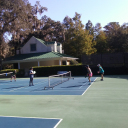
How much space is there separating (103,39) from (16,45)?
23821 millimetres

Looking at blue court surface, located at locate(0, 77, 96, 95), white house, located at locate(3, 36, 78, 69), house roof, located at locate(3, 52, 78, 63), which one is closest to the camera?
blue court surface, located at locate(0, 77, 96, 95)

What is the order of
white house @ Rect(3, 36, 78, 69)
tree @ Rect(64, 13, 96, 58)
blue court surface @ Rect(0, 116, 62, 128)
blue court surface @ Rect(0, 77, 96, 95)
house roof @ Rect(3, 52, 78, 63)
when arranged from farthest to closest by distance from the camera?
tree @ Rect(64, 13, 96, 58), white house @ Rect(3, 36, 78, 69), house roof @ Rect(3, 52, 78, 63), blue court surface @ Rect(0, 77, 96, 95), blue court surface @ Rect(0, 116, 62, 128)

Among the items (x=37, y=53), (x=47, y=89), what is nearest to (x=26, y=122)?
(x=47, y=89)

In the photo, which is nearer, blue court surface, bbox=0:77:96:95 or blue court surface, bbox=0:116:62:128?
blue court surface, bbox=0:116:62:128

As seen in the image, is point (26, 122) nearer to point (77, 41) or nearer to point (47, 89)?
point (47, 89)

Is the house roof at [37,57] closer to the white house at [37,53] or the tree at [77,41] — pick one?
the white house at [37,53]

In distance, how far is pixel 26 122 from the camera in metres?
5.18

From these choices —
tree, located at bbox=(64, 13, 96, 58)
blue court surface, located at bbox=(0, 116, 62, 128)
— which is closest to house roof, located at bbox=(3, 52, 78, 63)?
tree, located at bbox=(64, 13, 96, 58)

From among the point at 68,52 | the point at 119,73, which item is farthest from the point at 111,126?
the point at 68,52

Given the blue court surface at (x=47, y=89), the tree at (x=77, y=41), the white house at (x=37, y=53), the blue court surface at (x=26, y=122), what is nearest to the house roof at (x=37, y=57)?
the white house at (x=37, y=53)

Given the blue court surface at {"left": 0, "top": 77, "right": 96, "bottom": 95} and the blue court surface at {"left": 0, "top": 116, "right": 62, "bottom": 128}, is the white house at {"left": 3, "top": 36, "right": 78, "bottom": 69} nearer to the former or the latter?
the blue court surface at {"left": 0, "top": 77, "right": 96, "bottom": 95}

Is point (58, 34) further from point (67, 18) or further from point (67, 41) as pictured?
point (67, 18)

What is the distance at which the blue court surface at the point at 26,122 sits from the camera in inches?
191

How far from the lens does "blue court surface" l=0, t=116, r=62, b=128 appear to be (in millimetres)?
4849
